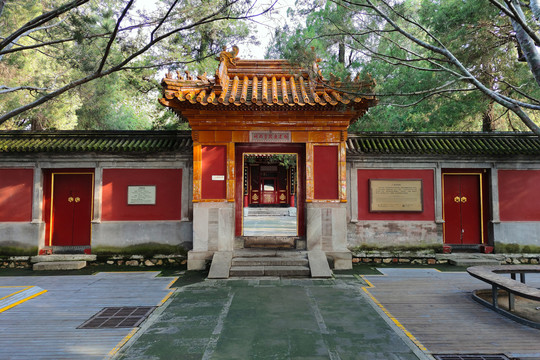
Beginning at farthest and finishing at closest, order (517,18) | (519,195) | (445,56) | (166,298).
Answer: (519,195) → (445,56) → (166,298) → (517,18)

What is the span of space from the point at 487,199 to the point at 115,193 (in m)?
10.9

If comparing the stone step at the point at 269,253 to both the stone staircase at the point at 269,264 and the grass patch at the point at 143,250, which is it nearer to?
the stone staircase at the point at 269,264

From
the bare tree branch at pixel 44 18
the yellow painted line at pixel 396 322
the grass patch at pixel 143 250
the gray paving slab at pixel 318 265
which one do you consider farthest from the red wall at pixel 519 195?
the bare tree branch at pixel 44 18

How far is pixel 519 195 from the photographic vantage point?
861 cm

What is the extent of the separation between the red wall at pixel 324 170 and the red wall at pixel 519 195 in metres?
5.11

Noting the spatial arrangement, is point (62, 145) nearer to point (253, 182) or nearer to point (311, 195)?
point (311, 195)

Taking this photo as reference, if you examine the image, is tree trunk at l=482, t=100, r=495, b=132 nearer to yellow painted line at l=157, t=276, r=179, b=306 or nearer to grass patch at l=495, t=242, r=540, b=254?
grass patch at l=495, t=242, r=540, b=254

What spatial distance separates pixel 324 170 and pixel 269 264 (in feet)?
9.13

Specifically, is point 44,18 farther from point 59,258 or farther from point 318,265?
point 59,258

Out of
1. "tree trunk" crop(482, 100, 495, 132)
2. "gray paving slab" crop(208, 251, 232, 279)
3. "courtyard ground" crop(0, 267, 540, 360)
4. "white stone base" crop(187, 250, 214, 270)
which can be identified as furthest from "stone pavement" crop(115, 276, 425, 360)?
"tree trunk" crop(482, 100, 495, 132)

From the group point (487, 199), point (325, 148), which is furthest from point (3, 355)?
point (487, 199)

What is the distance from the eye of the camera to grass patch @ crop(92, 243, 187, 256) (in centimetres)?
825

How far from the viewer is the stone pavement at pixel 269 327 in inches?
140

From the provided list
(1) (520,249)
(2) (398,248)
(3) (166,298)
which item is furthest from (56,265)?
(1) (520,249)
